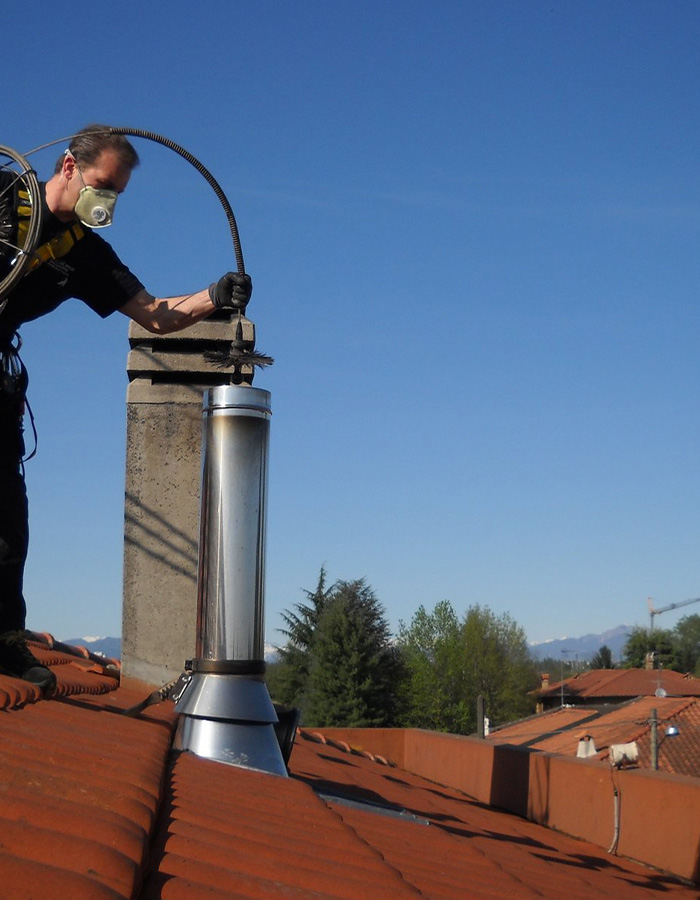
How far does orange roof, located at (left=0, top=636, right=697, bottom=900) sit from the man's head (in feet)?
4.66

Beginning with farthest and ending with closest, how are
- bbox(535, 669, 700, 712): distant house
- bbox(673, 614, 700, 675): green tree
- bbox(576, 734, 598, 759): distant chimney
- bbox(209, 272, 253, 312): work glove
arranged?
bbox(673, 614, 700, 675): green tree, bbox(535, 669, 700, 712): distant house, bbox(576, 734, 598, 759): distant chimney, bbox(209, 272, 253, 312): work glove

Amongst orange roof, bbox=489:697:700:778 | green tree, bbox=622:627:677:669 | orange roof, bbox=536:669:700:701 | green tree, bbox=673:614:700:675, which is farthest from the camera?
green tree, bbox=673:614:700:675

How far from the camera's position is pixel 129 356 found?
17.4ft

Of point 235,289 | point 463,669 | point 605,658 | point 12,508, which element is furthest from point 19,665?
point 605,658

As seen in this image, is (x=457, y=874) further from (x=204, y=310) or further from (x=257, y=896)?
(x=204, y=310)

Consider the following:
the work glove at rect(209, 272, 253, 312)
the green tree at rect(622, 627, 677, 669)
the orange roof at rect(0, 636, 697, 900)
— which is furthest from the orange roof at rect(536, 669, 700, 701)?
the orange roof at rect(0, 636, 697, 900)

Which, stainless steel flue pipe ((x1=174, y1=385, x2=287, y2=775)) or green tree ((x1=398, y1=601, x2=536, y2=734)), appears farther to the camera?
green tree ((x1=398, y1=601, x2=536, y2=734))

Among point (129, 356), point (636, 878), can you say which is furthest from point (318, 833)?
point (129, 356)

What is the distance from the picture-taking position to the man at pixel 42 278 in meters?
3.30

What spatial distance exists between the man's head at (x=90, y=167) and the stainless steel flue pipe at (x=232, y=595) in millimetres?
693

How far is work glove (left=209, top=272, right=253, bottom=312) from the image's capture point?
340 cm

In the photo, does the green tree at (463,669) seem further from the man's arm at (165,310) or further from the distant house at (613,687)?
the man's arm at (165,310)

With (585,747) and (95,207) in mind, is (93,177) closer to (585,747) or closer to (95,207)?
(95,207)

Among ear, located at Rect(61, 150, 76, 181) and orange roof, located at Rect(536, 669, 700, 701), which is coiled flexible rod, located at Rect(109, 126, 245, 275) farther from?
orange roof, located at Rect(536, 669, 700, 701)
